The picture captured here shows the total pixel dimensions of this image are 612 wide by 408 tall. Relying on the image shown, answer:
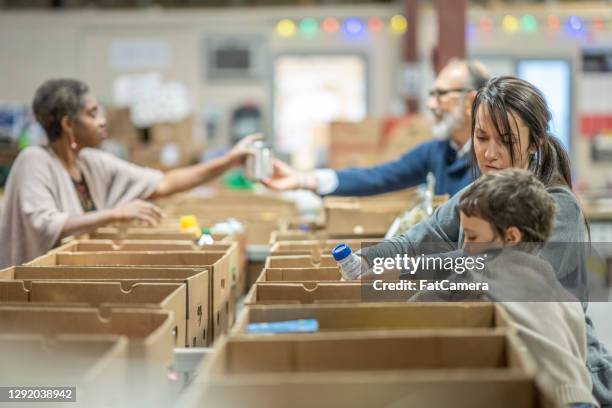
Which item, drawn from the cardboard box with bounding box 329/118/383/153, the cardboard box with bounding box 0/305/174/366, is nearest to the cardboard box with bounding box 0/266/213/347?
the cardboard box with bounding box 0/305/174/366

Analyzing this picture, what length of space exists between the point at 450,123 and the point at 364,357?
2.19 metres

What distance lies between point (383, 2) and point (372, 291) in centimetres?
737

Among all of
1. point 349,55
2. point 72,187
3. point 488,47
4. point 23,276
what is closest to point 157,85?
point 349,55

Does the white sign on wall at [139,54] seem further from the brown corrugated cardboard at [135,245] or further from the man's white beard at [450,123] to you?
the brown corrugated cardboard at [135,245]

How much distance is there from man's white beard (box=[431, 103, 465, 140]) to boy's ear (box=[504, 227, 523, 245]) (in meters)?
1.83

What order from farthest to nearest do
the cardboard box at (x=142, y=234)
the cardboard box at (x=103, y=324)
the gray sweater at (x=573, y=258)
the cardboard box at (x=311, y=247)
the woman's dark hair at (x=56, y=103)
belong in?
the woman's dark hair at (x=56, y=103)
the cardboard box at (x=142, y=234)
the cardboard box at (x=311, y=247)
the gray sweater at (x=573, y=258)
the cardboard box at (x=103, y=324)

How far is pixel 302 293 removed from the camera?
6.56ft

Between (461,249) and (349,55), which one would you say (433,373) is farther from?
(349,55)

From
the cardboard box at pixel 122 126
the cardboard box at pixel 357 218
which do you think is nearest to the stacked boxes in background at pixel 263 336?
the cardboard box at pixel 357 218

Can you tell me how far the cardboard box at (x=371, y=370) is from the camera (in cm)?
134

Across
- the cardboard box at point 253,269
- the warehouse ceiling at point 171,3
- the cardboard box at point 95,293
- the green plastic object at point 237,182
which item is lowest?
the cardboard box at point 253,269

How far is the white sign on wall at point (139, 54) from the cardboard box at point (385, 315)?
25.3ft

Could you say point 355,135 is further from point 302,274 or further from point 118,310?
point 118,310

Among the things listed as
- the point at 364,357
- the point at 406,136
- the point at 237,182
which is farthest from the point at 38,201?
the point at 406,136
